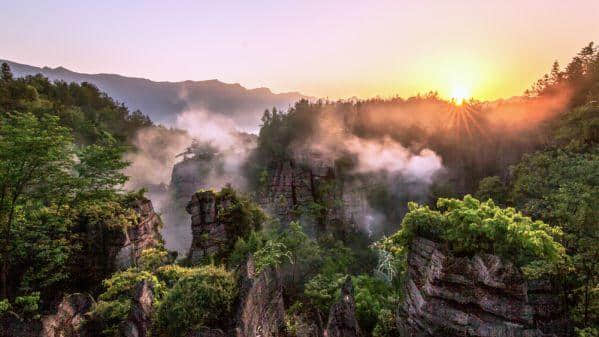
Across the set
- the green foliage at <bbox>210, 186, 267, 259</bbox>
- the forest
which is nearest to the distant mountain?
the forest

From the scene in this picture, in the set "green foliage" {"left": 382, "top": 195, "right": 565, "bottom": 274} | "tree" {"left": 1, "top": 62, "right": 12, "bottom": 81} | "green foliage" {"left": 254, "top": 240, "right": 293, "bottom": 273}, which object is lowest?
"green foliage" {"left": 254, "top": 240, "right": 293, "bottom": 273}

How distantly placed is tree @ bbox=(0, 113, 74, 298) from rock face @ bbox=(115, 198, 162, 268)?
4390mm

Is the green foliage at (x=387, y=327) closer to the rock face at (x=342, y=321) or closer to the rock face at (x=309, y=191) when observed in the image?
the rock face at (x=342, y=321)

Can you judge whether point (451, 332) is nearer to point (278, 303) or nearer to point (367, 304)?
point (278, 303)

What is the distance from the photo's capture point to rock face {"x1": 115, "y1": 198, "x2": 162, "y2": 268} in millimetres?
15059

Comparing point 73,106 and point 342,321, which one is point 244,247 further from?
point 73,106

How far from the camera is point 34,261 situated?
12047 millimetres

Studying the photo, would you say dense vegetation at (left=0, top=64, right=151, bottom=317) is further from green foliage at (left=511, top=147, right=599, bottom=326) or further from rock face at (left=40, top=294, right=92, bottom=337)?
green foliage at (left=511, top=147, right=599, bottom=326)

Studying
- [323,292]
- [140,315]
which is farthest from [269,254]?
[140,315]

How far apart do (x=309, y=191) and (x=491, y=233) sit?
82.6 ft

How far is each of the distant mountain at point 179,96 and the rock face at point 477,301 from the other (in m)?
119

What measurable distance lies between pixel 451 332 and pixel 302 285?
47.5 ft

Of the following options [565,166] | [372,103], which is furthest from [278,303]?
[372,103]

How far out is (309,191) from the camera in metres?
33.5
